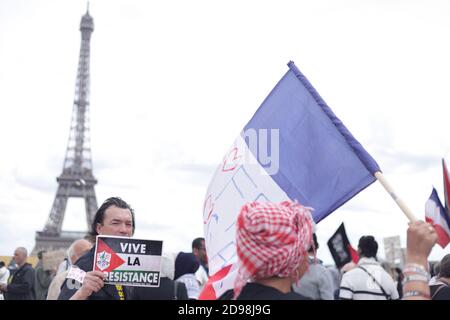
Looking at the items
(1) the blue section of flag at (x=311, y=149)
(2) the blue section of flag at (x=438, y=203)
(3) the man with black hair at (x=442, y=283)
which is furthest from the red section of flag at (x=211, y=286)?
(3) the man with black hair at (x=442, y=283)

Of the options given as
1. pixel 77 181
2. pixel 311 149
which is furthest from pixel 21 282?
pixel 77 181

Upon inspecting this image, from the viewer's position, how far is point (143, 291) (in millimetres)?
5172

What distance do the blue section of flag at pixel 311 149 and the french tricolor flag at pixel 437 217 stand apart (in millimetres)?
578

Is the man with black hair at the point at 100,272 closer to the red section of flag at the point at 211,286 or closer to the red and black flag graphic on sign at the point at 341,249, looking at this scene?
the red section of flag at the point at 211,286

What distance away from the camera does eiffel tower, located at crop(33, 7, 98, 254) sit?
7083 centimetres

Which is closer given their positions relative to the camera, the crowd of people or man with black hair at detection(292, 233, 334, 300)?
the crowd of people

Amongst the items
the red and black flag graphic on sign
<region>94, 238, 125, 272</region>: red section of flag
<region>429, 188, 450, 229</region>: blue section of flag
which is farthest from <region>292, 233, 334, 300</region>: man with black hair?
the red and black flag graphic on sign

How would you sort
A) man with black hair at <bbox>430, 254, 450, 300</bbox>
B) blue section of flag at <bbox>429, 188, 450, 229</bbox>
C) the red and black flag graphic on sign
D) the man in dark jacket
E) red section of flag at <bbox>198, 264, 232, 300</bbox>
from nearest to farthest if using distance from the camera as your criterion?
1. blue section of flag at <bbox>429, 188, 450, 229</bbox>
2. red section of flag at <bbox>198, 264, 232, 300</bbox>
3. man with black hair at <bbox>430, 254, 450, 300</bbox>
4. the red and black flag graphic on sign
5. the man in dark jacket

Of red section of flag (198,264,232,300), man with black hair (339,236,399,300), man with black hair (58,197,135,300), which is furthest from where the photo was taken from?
man with black hair (339,236,399,300)

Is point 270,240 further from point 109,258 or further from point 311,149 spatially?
point 311,149

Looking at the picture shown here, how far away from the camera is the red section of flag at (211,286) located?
4.48 metres

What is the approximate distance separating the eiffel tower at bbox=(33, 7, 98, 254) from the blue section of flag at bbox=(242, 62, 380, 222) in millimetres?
62249

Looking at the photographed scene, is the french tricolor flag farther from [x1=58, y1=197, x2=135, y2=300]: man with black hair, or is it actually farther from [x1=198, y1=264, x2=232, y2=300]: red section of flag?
[x1=58, y1=197, x2=135, y2=300]: man with black hair
